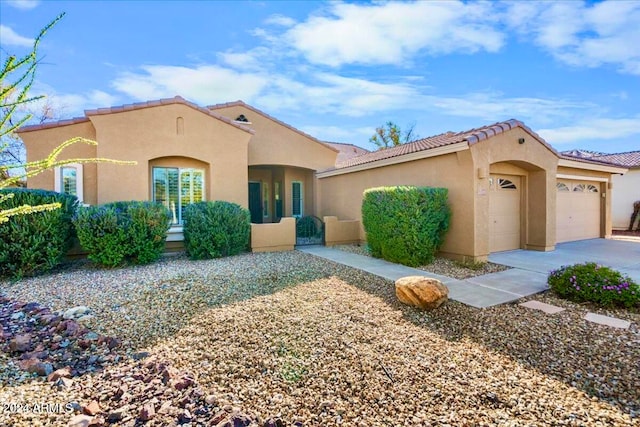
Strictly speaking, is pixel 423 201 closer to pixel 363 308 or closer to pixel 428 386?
pixel 363 308

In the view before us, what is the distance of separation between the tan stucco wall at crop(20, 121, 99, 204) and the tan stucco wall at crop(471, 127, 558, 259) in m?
12.6

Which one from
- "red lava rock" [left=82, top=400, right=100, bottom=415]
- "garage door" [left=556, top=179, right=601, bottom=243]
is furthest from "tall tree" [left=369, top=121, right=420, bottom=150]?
"red lava rock" [left=82, top=400, right=100, bottom=415]

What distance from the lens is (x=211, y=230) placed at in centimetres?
975

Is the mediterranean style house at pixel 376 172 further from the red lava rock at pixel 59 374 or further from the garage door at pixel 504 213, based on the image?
the red lava rock at pixel 59 374

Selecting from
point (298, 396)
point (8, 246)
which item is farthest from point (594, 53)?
point (8, 246)

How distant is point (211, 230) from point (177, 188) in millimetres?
3233

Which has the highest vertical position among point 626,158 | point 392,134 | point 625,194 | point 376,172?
point 392,134

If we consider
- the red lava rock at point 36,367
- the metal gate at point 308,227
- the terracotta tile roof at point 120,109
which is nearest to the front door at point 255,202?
the metal gate at point 308,227

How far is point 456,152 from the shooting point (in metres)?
9.27

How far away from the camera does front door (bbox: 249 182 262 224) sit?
1903cm

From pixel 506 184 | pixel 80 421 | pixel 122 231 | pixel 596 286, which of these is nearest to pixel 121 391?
pixel 80 421

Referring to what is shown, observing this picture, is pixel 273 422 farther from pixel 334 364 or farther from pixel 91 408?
pixel 91 408

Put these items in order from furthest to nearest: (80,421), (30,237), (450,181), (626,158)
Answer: (626,158)
(450,181)
(30,237)
(80,421)

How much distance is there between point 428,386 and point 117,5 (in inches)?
456
